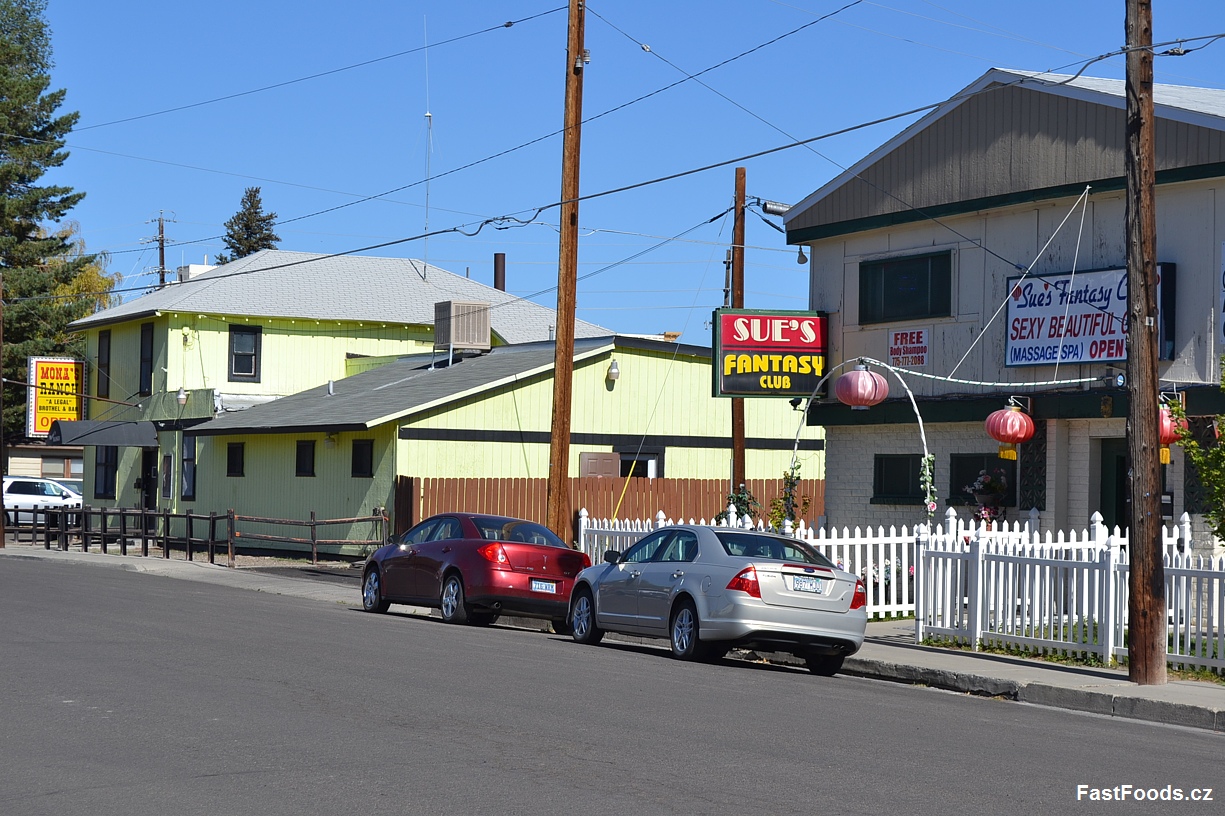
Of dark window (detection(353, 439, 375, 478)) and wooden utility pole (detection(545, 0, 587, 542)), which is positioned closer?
wooden utility pole (detection(545, 0, 587, 542))

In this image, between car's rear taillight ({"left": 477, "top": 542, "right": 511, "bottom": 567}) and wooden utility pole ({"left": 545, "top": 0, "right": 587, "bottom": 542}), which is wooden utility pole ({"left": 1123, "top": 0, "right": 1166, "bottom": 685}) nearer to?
car's rear taillight ({"left": 477, "top": 542, "right": 511, "bottom": 567})

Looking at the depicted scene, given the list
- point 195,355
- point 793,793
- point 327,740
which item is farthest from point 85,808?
point 195,355

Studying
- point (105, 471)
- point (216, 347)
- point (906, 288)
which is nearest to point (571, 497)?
point (906, 288)

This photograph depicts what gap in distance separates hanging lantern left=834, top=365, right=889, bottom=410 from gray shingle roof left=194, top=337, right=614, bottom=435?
11.6 m

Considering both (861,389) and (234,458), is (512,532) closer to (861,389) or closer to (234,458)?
(861,389)

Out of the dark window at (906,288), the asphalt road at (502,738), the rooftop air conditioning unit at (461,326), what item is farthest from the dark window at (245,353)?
the asphalt road at (502,738)

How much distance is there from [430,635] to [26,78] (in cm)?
5430

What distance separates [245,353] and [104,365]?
6641 mm

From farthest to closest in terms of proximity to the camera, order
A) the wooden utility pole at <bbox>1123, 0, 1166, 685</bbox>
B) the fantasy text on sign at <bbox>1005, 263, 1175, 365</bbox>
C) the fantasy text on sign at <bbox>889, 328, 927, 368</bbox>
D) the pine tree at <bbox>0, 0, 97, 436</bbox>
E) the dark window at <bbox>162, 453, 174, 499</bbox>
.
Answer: the pine tree at <bbox>0, 0, 97, 436</bbox>, the dark window at <bbox>162, 453, 174, 499</bbox>, the fantasy text on sign at <bbox>889, 328, 927, 368</bbox>, the fantasy text on sign at <bbox>1005, 263, 1175, 365</bbox>, the wooden utility pole at <bbox>1123, 0, 1166, 685</bbox>

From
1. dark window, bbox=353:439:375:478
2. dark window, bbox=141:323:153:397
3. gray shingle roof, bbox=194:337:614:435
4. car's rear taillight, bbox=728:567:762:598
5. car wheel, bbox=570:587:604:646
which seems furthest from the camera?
dark window, bbox=141:323:153:397

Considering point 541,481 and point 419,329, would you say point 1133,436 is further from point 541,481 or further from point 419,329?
point 419,329

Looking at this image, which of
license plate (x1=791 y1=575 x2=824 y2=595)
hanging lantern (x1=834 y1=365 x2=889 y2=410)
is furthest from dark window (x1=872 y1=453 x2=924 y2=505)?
license plate (x1=791 y1=575 x2=824 y2=595)

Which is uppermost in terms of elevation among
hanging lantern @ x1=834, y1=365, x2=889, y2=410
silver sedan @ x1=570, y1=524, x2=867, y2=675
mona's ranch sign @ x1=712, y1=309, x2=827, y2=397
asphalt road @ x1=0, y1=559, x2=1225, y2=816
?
mona's ranch sign @ x1=712, y1=309, x2=827, y2=397

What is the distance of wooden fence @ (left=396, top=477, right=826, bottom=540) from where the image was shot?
29.7 meters
